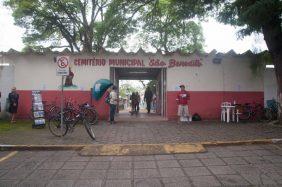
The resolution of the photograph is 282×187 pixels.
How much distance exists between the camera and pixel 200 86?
19.8 metres

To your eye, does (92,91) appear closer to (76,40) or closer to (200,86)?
(200,86)

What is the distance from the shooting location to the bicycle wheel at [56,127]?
43.5ft

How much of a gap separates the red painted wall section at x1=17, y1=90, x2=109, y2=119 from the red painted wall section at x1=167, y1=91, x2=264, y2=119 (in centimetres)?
332

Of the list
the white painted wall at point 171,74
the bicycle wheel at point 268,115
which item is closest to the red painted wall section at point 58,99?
the white painted wall at point 171,74

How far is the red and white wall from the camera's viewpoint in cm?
1952

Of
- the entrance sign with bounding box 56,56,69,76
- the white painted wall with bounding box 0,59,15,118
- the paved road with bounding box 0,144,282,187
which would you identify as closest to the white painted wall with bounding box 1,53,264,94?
the white painted wall with bounding box 0,59,15,118

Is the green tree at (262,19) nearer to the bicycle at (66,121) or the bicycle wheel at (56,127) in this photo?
the bicycle at (66,121)

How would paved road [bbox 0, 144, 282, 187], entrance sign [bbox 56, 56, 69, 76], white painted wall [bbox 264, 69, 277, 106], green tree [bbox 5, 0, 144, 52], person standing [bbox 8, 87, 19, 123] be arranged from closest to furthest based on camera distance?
paved road [bbox 0, 144, 282, 187]
entrance sign [bbox 56, 56, 69, 76]
person standing [bbox 8, 87, 19, 123]
white painted wall [bbox 264, 69, 277, 106]
green tree [bbox 5, 0, 144, 52]

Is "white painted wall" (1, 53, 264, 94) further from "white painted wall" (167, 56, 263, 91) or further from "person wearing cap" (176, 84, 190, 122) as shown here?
"person wearing cap" (176, 84, 190, 122)

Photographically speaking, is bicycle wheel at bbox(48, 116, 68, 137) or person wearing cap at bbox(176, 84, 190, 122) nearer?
bicycle wheel at bbox(48, 116, 68, 137)

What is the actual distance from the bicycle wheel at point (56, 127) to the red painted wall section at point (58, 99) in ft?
19.3

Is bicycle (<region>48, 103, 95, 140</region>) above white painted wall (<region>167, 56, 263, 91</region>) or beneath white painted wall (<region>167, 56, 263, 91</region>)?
beneath

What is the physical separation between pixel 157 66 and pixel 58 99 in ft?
17.4

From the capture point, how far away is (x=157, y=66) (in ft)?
64.7
